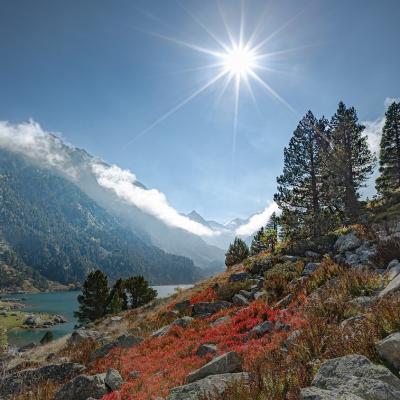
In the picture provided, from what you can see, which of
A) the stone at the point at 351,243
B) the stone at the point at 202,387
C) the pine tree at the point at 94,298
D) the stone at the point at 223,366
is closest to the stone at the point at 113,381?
the stone at the point at 223,366

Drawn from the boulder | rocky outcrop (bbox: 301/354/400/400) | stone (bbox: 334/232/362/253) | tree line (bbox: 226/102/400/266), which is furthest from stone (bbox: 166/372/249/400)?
tree line (bbox: 226/102/400/266)

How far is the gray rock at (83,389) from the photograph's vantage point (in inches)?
432

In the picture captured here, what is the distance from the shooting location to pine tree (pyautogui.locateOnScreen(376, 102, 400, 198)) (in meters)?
47.9

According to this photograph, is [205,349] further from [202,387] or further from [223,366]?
[202,387]

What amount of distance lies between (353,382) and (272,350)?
384 cm

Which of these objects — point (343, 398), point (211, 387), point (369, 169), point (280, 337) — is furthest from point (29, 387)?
point (369, 169)

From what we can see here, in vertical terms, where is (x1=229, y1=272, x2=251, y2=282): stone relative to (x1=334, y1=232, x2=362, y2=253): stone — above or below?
below

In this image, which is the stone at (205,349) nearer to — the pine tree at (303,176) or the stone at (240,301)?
the stone at (240,301)

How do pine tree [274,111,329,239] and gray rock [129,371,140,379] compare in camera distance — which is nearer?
gray rock [129,371,140,379]

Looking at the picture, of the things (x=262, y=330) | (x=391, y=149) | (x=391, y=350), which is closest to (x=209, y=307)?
(x=262, y=330)

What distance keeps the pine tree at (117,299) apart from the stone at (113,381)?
48.9 metres

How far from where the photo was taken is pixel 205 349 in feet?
38.3

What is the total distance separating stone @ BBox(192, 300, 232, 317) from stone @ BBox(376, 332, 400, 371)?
1393 centimetres

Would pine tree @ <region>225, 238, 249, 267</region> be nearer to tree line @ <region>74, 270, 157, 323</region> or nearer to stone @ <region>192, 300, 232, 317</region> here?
tree line @ <region>74, 270, 157, 323</region>
